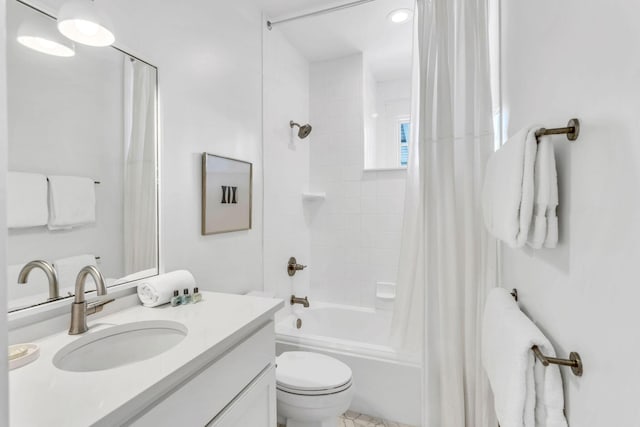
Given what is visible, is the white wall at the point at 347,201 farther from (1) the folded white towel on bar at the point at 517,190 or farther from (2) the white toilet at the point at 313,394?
(1) the folded white towel on bar at the point at 517,190

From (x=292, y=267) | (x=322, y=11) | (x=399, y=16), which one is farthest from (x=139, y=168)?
(x=399, y=16)

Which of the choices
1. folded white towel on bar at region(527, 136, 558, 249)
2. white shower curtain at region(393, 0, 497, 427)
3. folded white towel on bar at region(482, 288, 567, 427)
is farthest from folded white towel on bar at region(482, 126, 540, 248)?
white shower curtain at region(393, 0, 497, 427)

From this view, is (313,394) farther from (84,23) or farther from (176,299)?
(84,23)

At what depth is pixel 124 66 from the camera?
1.16 m

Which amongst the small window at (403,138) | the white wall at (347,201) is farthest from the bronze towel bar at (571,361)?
the small window at (403,138)

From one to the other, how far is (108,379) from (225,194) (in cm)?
115

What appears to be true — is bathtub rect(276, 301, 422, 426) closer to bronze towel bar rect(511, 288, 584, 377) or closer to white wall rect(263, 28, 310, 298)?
white wall rect(263, 28, 310, 298)

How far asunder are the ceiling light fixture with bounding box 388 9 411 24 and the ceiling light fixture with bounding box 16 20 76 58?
1879 millimetres

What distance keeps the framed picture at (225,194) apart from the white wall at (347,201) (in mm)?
986

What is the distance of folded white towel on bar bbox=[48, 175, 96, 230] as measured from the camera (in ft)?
3.09

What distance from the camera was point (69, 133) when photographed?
987 millimetres

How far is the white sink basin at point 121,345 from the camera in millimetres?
874

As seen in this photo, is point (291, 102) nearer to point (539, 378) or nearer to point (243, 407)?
point (243, 407)

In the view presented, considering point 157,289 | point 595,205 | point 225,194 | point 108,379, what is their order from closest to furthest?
point 595,205 < point 108,379 < point 157,289 < point 225,194
